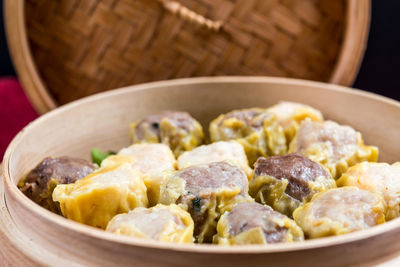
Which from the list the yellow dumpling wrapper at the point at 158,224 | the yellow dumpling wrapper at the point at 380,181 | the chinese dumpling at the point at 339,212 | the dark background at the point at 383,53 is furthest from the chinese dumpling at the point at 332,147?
the dark background at the point at 383,53

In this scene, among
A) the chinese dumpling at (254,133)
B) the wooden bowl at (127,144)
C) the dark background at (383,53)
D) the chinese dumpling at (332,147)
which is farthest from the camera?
the dark background at (383,53)

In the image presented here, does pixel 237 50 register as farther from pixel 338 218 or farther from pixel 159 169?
pixel 338 218

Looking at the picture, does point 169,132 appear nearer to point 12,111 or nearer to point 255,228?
point 255,228

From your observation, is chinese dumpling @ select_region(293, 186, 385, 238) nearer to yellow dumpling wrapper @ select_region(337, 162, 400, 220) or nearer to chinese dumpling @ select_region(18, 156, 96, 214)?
yellow dumpling wrapper @ select_region(337, 162, 400, 220)

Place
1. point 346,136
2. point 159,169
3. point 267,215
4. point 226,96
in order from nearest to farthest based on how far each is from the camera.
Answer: point 267,215 → point 159,169 → point 346,136 → point 226,96

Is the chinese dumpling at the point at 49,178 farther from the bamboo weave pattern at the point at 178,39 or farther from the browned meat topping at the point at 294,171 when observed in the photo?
the bamboo weave pattern at the point at 178,39

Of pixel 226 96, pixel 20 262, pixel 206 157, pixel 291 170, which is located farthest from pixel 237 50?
pixel 20 262
